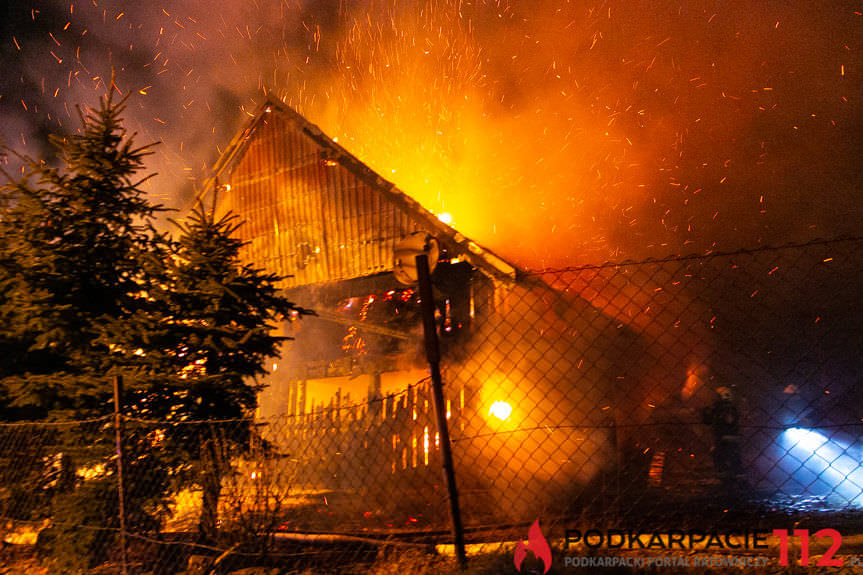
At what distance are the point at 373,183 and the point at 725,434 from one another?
29.5ft

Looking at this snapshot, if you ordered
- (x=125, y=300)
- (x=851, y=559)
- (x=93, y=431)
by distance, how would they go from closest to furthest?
1. (x=851, y=559)
2. (x=93, y=431)
3. (x=125, y=300)

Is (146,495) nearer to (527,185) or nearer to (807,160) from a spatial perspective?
(527,185)

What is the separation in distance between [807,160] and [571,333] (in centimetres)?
752

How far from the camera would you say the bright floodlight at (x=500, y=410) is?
1034 cm

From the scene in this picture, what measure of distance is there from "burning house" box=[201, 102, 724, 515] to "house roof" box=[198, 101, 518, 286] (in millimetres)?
31

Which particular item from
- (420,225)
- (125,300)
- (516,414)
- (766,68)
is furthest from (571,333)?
(766,68)

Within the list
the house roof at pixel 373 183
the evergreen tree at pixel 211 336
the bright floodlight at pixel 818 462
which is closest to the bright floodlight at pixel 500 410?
the house roof at pixel 373 183

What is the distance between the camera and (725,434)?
1141 centimetres

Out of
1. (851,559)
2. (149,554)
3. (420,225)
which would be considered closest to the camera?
(851,559)

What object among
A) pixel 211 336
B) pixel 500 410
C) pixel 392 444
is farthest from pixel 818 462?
pixel 211 336

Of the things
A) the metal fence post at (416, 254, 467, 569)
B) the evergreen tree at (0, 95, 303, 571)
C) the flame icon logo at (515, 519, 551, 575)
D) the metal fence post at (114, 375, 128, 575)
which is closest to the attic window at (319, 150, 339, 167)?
the evergreen tree at (0, 95, 303, 571)

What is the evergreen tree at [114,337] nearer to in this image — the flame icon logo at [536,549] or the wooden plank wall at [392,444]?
the flame icon logo at [536,549]

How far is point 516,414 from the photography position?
33.8 ft

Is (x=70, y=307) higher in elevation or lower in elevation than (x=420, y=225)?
lower
